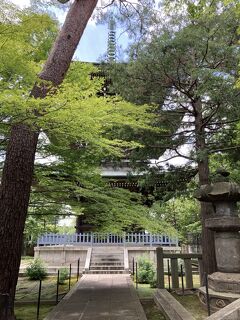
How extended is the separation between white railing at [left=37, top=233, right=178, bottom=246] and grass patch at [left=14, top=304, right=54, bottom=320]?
7.77m

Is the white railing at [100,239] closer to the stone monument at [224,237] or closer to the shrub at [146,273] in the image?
the shrub at [146,273]

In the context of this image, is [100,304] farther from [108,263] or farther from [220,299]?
[108,263]

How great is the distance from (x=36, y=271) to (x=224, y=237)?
29.1 feet

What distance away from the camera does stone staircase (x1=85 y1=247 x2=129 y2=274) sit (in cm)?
1298

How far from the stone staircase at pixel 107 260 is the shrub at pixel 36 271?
6.17 feet

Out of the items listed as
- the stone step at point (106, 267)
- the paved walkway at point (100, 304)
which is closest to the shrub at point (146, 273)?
the paved walkway at point (100, 304)

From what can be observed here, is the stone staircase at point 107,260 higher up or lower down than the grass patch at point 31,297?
higher up

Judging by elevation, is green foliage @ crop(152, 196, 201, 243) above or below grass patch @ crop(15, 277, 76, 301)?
above

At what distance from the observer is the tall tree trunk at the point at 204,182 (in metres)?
7.23

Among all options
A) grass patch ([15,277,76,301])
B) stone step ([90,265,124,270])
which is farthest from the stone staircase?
grass patch ([15,277,76,301])

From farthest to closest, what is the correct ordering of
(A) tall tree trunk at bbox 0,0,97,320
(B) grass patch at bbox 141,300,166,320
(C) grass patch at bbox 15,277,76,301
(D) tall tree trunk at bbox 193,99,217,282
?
(C) grass patch at bbox 15,277,76,301, (D) tall tree trunk at bbox 193,99,217,282, (B) grass patch at bbox 141,300,166,320, (A) tall tree trunk at bbox 0,0,97,320

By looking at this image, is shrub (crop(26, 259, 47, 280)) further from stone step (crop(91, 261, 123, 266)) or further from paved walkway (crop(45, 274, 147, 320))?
paved walkway (crop(45, 274, 147, 320))

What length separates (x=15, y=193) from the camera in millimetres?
4730

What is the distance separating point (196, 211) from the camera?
2195 cm
